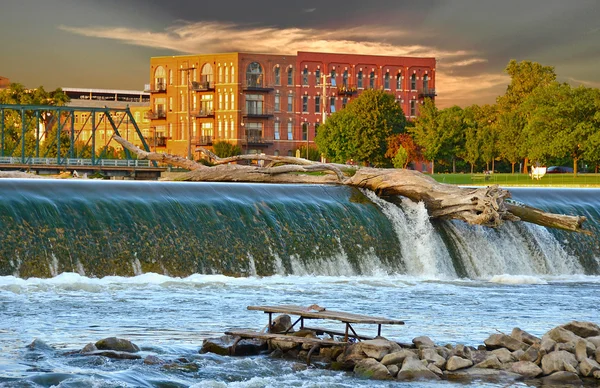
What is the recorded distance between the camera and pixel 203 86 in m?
107

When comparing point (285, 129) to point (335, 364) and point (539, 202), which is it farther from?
point (335, 364)

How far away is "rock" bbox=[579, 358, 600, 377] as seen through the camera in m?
15.1

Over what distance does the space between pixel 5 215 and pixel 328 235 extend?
9.15 metres

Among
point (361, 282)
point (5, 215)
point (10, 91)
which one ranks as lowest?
point (361, 282)

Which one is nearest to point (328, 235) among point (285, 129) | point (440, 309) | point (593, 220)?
point (440, 309)

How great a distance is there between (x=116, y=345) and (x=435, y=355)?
477 centimetres

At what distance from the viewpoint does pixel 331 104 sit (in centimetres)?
10969

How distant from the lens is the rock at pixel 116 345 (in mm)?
16078

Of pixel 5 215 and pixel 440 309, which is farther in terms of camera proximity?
pixel 5 215

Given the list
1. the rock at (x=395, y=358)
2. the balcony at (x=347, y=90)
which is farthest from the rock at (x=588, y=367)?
the balcony at (x=347, y=90)

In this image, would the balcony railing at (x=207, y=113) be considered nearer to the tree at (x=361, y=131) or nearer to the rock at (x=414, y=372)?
the tree at (x=361, y=131)

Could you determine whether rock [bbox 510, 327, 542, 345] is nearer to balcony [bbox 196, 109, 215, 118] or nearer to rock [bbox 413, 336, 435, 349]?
rock [bbox 413, 336, 435, 349]

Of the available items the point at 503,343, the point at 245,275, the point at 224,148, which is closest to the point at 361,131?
the point at 224,148

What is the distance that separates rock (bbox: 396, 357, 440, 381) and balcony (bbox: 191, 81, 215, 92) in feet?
305
